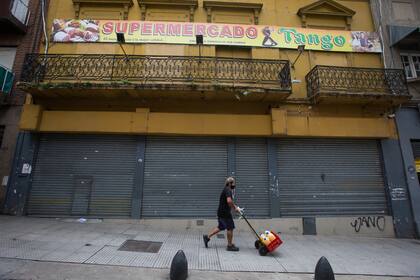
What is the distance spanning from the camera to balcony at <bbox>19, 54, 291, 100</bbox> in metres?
8.53

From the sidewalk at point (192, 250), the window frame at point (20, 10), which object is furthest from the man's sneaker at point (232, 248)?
the window frame at point (20, 10)

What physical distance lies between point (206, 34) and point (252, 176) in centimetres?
609

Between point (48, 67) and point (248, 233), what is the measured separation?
951 cm

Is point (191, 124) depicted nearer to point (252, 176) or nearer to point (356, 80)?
point (252, 176)

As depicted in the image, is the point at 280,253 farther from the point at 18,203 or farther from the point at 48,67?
the point at 48,67

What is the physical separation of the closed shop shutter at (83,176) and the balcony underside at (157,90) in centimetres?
161

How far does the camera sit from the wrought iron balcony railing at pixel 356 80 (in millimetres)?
9348

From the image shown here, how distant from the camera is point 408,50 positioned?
10.8 metres

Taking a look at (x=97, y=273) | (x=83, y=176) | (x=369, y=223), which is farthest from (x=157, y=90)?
(x=369, y=223)

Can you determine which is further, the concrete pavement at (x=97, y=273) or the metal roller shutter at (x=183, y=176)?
the metal roller shutter at (x=183, y=176)

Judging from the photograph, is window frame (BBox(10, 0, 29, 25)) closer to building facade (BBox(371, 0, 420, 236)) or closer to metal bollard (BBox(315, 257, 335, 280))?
metal bollard (BBox(315, 257, 335, 280))

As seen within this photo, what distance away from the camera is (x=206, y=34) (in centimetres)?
1010

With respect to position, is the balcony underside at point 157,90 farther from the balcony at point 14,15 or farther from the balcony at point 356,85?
the balcony at point 14,15

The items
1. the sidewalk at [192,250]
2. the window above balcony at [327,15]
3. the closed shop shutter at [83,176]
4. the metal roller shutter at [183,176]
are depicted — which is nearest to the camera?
the sidewalk at [192,250]
